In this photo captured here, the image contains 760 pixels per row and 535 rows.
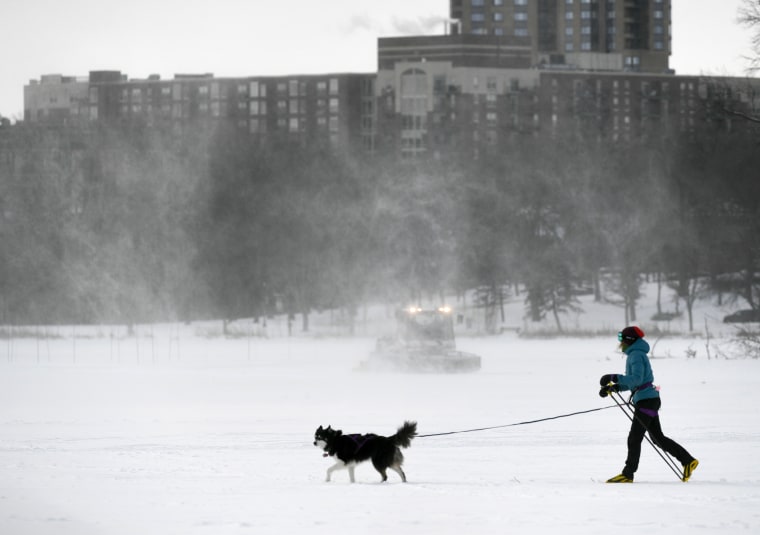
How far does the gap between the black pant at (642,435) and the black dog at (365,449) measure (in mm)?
2426

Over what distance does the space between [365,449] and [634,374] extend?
10.2ft

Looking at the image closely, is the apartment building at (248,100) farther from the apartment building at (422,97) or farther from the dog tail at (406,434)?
the dog tail at (406,434)

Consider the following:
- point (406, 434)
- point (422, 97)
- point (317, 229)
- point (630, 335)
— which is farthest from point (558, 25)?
point (406, 434)

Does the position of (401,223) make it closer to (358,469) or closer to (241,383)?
(241,383)

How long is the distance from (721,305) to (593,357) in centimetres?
3110

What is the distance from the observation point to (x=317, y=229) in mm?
77250

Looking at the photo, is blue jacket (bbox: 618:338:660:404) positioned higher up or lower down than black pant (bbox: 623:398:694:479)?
higher up

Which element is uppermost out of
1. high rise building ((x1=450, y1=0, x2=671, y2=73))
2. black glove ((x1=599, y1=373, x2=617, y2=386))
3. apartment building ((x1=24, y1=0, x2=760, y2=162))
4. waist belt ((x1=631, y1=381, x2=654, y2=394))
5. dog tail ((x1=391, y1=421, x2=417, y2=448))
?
high rise building ((x1=450, y1=0, x2=671, y2=73))

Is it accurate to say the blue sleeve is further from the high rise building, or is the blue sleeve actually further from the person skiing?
the high rise building

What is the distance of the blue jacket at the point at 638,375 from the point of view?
13.2m

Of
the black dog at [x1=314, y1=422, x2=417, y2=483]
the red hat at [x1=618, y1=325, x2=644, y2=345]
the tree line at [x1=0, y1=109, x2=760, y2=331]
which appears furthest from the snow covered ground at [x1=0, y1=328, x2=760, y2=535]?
the tree line at [x1=0, y1=109, x2=760, y2=331]

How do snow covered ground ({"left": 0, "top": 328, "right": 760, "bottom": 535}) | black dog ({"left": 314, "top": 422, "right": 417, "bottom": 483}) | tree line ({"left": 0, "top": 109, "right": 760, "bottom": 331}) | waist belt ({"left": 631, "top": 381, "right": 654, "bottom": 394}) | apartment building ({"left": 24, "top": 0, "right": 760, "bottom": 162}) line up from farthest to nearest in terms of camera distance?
1. apartment building ({"left": 24, "top": 0, "right": 760, "bottom": 162})
2. tree line ({"left": 0, "top": 109, "right": 760, "bottom": 331})
3. waist belt ({"left": 631, "top": 381, "right": 654, "bottom": 394})
4. black dog ({"left": 314, "top": 422, "right": 417, "bottom": 483})
5. snow covered ground ({"left": 0, "top": 328, "right": 760, "bottom": 535})

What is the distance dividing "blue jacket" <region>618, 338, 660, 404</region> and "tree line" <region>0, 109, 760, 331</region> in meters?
54.5

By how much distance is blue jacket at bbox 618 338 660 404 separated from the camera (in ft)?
43.3
